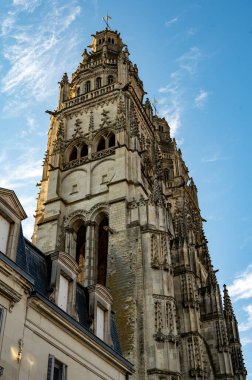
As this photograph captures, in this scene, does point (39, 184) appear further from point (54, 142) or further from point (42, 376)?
point (42, 376)

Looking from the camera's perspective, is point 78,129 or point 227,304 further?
point 227,304

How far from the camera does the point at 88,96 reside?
38531 mm

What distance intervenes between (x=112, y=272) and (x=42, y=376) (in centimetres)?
1372

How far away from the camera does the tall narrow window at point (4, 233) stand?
43.7 feet

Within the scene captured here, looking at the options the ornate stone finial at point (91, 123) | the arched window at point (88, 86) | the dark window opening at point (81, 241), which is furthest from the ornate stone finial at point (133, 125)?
the dark window opening at point (81, 241)

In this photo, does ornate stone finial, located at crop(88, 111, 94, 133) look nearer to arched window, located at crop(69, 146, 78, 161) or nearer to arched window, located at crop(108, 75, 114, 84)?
arched window, located at crop(69, 146, 78, 161)

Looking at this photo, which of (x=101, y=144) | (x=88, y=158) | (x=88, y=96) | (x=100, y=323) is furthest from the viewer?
(x=88, y=96)

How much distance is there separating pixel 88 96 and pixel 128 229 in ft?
46.1

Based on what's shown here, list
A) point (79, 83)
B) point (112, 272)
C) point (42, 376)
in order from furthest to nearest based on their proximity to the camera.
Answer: point (79, 83) → point (112, 272) → point (42, 376)

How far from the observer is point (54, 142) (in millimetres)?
36031

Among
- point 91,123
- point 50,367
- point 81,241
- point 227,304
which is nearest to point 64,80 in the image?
point 91,123

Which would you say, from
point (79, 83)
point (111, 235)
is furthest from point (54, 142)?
point (111, 235)

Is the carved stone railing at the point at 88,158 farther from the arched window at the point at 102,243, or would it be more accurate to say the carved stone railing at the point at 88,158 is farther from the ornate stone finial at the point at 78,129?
the arched window at the point at 102,243

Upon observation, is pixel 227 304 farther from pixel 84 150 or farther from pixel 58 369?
pixel 58 369
